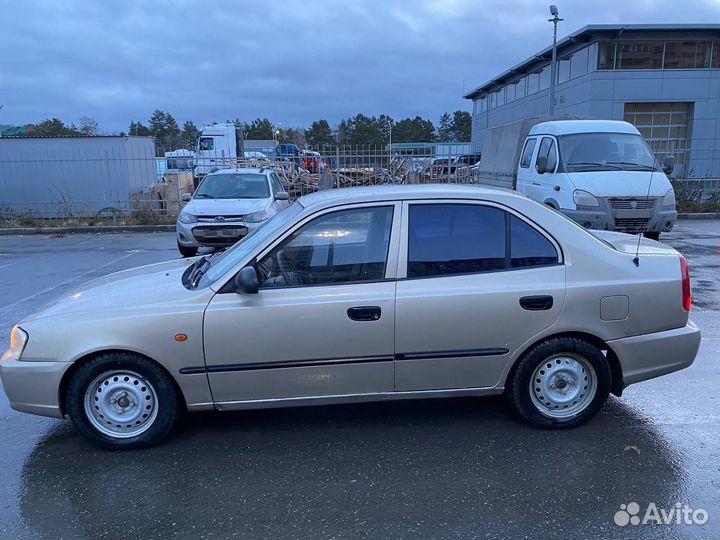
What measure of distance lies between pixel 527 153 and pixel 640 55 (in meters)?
29.9

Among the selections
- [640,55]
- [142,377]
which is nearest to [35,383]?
[142,377]

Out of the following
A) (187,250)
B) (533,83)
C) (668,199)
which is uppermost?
(533,83)

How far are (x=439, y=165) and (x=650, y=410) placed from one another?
16.9 meters

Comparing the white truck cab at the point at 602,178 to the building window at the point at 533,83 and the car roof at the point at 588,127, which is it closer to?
the car roof at the point at 588,127

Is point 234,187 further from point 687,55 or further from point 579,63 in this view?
point 687,55

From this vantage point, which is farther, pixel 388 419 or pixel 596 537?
pixel 388 419

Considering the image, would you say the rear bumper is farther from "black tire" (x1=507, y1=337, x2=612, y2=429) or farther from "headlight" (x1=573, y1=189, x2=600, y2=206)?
"headlight" (x1=573, y1=189, x2=600, y2=206)

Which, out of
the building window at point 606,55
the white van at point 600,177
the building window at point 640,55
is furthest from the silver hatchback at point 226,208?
the building window at point 640,55

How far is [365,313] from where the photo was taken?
371 centimetres

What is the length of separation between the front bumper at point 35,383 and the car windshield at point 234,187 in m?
8.60

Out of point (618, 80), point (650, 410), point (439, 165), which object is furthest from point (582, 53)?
point (650, 410)

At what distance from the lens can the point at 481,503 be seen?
3215mm

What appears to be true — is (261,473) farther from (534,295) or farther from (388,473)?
(534,295)

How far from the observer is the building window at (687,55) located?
36.1m
